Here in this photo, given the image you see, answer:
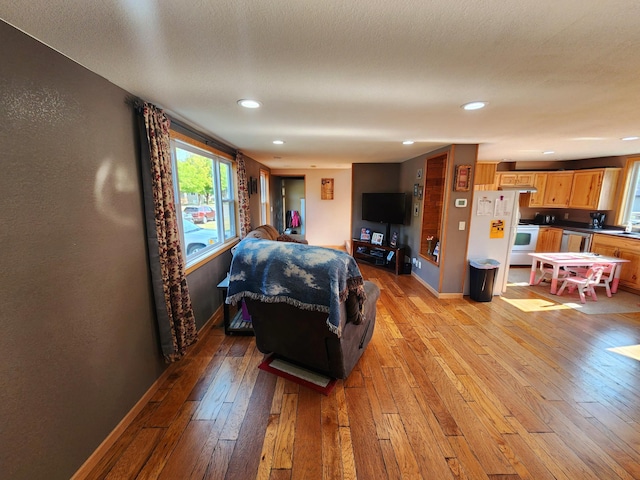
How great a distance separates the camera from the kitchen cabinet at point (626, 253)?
407cm

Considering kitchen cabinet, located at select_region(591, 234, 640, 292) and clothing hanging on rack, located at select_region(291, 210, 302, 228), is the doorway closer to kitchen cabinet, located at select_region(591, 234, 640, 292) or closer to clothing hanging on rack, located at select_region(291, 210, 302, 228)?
clothing hanging on rack, located at select_region(291, 210, 302, 228)

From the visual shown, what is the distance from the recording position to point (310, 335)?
198 centimetres

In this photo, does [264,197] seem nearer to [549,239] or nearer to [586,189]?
[549,239]

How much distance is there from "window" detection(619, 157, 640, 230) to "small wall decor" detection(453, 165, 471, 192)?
3479 mm

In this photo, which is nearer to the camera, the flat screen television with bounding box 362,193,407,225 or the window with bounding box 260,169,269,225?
the flat screen television with bounding box 362,193,407,225

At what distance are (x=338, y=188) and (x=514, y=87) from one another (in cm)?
582

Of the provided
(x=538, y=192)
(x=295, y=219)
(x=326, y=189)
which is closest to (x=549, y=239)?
(x=538, y=192)

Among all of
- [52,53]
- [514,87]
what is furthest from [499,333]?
[52,53]

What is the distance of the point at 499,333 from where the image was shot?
2932 millimetres

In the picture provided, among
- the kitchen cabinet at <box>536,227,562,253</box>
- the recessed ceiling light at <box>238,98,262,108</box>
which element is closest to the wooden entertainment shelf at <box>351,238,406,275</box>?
the kitchen cabinet at <box>536,227,562,253</box>

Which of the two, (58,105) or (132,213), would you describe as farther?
(132,213)

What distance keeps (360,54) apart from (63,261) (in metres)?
1.78

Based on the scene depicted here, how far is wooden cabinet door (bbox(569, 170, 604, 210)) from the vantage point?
188 inches

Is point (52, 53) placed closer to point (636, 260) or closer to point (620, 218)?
point (636, 260)
